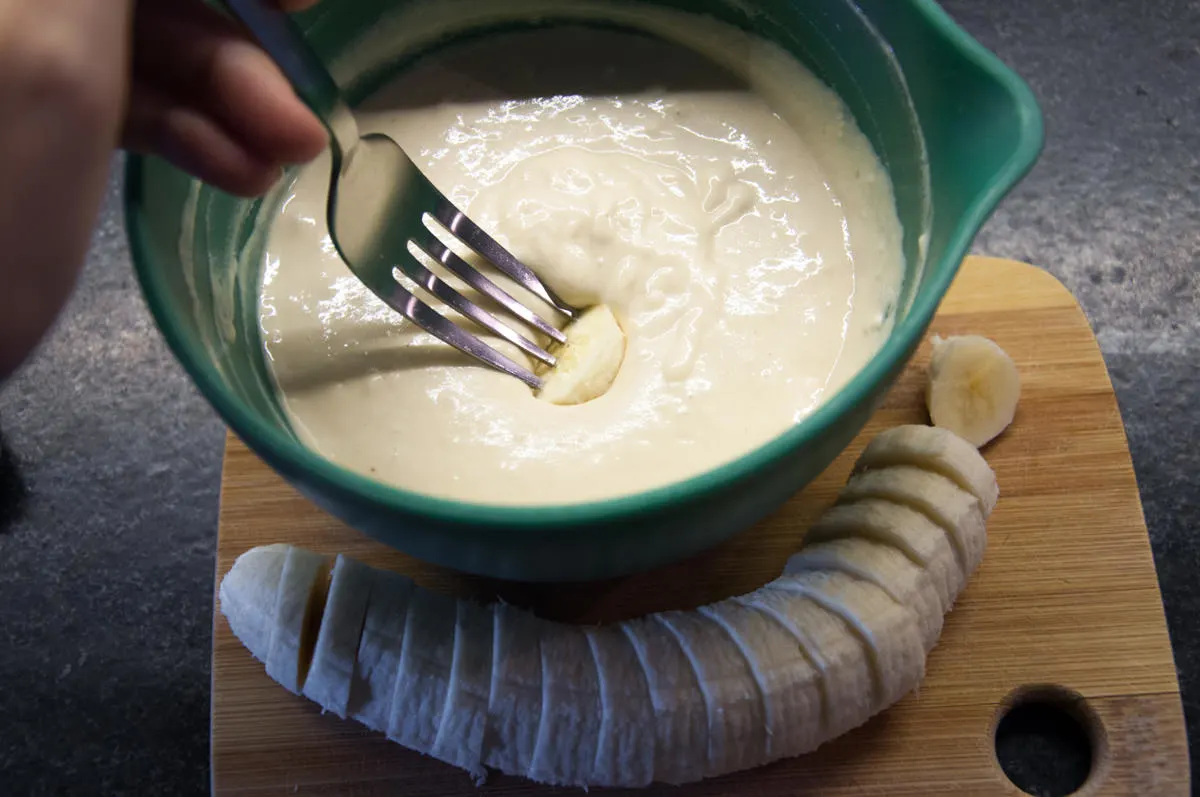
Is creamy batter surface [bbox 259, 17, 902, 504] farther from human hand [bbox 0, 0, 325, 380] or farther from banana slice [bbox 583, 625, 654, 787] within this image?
human hand [bbox 0, 0, 325, 380]

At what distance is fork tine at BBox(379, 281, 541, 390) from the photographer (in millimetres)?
1207

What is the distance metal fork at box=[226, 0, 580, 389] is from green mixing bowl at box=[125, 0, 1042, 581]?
0.18 m

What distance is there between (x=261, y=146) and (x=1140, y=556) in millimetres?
1160

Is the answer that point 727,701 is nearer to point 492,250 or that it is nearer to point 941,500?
point 941,500

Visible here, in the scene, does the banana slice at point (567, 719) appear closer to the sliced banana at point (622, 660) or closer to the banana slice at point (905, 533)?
the sliced banana at point (622, 660)

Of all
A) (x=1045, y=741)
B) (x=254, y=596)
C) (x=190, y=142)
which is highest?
(x=190, y=142)

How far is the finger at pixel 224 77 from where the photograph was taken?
99 cm

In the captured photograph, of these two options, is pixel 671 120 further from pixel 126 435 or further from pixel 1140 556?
pixel 126 435

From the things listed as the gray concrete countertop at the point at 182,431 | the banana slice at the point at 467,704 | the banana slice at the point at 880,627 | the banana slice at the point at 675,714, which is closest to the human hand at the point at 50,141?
the banana slice at the point at 467,704

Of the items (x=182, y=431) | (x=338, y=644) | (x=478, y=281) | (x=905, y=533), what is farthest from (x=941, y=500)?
(x=182, y=431)

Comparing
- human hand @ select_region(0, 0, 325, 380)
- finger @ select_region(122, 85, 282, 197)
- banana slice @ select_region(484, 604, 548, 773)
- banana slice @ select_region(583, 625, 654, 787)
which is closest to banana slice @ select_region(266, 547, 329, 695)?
banana slice @ select_region(484, 604, 548, 773)

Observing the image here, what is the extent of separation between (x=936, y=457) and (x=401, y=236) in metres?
0.71

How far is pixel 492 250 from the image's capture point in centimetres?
128

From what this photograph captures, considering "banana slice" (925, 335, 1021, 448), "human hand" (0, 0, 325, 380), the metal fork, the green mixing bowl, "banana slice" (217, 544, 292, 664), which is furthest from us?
"banana slice" (925, 335, 1021, 448)
